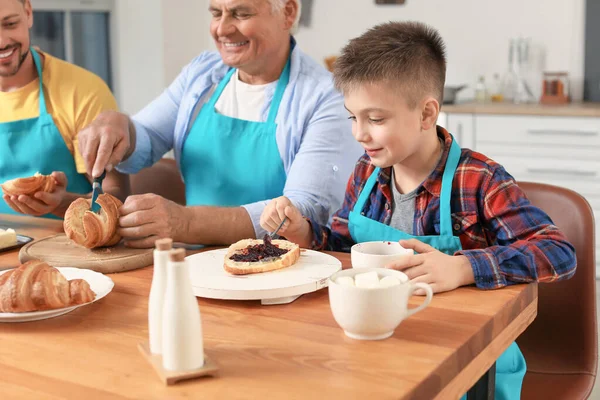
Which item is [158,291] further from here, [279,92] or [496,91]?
[496,91]

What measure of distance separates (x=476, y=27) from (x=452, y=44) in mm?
169

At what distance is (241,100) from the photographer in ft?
6.99

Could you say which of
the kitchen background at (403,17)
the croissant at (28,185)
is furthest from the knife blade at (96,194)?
the kitchen background at (403,17)

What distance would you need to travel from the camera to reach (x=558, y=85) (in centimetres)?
415

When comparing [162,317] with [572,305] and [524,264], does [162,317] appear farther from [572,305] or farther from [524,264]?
[572,305]

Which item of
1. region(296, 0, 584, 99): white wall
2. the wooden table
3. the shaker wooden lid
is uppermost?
region(296, 0, 584, 99): white wall

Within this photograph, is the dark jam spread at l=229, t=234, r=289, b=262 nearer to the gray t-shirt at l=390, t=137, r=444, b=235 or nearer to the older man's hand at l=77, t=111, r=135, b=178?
the gray t-shirt at l=390, t=137, r=444, b=235

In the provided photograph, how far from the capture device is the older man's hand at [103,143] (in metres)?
1.84

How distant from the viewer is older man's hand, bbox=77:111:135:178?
1.84m

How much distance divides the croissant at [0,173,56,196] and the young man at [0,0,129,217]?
0.95 feet

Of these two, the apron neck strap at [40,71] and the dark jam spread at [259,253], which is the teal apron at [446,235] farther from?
the apron neck strap at [40,71]

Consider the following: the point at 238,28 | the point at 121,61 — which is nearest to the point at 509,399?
the point at 238,28

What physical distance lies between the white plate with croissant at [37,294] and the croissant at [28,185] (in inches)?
24.5

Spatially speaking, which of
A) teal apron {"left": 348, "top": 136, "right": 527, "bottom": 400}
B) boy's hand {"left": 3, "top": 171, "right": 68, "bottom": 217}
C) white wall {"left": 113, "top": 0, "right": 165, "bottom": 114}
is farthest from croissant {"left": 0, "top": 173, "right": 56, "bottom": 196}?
white wall {"left": 113, "top": 0, "right": 165, "bottom": 114}
